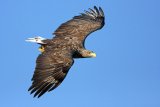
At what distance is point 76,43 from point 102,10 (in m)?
3.67

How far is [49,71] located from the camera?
19.2 meters

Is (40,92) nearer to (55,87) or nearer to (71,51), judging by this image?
(55,87)

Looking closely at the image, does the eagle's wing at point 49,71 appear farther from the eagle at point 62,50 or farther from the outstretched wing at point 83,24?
the outstretched wing at point 83,24

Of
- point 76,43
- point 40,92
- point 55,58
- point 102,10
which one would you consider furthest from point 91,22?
point 40,92

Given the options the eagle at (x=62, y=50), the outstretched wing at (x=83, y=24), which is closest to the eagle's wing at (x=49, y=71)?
the eagle at (x=62, y=50)

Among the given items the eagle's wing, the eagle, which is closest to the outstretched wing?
the eagle

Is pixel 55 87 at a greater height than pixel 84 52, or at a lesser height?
lesser

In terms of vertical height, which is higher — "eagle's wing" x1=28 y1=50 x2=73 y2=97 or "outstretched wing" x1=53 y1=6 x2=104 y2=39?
"outstretched wing" x1=53 y1=6 x2=104 y2=39

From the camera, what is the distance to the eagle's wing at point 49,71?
1833 cm

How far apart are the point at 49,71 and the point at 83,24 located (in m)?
5.24

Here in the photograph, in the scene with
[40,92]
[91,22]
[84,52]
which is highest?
[91,22]

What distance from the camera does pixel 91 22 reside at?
2427 cm

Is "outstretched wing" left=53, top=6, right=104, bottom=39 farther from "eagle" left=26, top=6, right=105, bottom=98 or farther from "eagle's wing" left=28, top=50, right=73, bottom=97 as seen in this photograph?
"eagle's wing" left=28, top=50, right=73, bottom=97

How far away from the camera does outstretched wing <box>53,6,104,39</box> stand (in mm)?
22964
